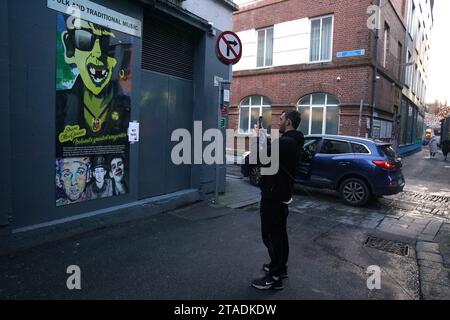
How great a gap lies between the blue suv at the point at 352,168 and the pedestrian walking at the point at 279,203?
12.5 ft

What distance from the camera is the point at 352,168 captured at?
7910mm

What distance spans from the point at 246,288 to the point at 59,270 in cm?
224

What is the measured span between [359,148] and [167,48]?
16.8ft

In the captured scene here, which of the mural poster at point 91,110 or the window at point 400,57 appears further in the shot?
the window at point 400,57

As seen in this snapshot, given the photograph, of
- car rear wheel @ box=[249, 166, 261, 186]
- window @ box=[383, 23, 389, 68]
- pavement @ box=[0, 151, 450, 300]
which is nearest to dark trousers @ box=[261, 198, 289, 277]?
pavement @ box=[0, 151, 450, 300]

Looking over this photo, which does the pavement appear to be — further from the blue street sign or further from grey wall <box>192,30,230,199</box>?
the blue street sign

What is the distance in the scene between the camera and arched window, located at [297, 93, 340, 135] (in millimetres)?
15625

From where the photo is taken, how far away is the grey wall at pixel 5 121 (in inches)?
159

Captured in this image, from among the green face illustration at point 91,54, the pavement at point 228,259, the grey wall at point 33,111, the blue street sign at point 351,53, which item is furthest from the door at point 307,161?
the blue street sign at point 351,53

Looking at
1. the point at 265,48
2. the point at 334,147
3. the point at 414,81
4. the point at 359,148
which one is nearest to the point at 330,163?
the point at 334,147

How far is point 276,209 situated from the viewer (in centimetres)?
367

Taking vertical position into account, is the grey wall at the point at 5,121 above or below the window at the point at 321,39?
below

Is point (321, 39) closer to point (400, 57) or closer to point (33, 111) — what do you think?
point (400, 57)

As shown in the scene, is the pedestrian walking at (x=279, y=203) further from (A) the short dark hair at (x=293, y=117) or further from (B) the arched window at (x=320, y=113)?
(B) the arched window at (x=320, y=113)
